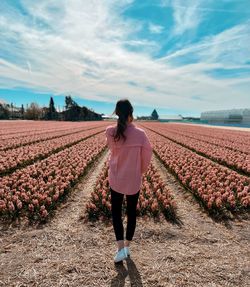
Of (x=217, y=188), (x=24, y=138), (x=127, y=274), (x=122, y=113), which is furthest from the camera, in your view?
(x=24, y=138)

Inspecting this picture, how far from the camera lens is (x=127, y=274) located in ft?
11.5

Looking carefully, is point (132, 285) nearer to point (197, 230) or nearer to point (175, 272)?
point (175, 272)

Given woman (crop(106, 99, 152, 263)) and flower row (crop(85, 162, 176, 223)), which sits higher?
woman (crop(106, 99, 152, 263))

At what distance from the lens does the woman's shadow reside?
10.9ft

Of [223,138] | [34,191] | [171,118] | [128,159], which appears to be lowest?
[171,118]

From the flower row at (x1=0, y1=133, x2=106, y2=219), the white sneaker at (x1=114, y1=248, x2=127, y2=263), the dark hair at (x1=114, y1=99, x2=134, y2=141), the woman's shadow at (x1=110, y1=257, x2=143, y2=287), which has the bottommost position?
the woman's shadow at (x1=110, y1=257, x2=143, y2=287)

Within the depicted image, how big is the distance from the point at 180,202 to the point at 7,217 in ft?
13.6

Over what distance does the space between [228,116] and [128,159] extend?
369 feet

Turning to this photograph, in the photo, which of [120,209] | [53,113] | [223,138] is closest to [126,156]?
[120,209]

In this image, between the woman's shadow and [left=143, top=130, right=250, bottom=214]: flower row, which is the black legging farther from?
[left=143, top=130, right=250, bottom=214]: flower row

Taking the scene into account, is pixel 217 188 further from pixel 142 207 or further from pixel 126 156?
pixel 126 156

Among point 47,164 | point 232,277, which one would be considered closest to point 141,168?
point 232,277

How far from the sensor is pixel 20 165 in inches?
384

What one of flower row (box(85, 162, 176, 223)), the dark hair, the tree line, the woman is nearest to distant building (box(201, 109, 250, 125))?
the tree line
